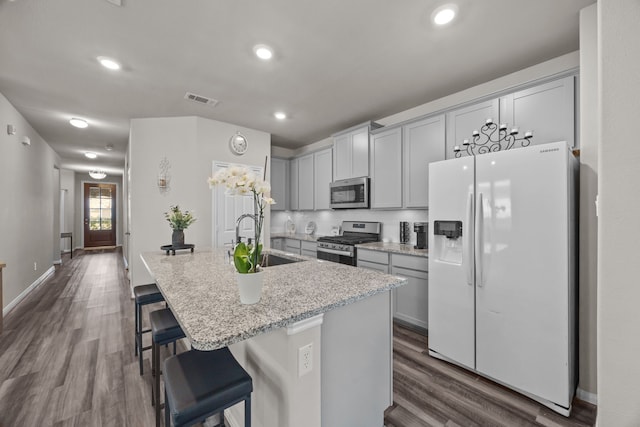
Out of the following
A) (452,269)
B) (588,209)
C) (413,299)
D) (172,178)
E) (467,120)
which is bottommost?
(413,299)

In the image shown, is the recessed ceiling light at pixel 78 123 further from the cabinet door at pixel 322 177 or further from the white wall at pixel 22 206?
the cabinet door at pixel 322 177

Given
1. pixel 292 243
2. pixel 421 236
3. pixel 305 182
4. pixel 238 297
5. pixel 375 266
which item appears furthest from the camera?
pixel 305 182

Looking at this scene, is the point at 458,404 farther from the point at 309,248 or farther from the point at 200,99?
the point at 200,99

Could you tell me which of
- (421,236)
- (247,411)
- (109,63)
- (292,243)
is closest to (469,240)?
(421,236)

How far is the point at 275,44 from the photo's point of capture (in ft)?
7.47

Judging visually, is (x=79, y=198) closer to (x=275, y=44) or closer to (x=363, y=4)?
(x=275, y=44)

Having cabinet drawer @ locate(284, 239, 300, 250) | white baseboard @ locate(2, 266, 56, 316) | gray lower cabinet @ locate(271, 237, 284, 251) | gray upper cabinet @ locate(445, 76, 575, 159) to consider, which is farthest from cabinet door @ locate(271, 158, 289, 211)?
white baseboard @ locate(2, 266, 56, 316)

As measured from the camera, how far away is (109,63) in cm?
256

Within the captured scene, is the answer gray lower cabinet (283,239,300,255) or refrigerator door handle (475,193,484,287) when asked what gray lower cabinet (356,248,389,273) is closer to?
refrigerator door handle (475,193,484,287)

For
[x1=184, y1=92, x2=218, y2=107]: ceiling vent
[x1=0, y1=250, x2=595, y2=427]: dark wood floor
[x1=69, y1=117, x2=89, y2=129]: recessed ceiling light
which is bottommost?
[x1=0, y1=250, x2=595, y2=427]: dark wood floor

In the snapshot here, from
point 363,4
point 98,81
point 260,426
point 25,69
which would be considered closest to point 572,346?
point 260,426

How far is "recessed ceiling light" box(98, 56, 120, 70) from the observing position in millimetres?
2496

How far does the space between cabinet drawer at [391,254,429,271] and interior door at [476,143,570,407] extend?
711 millimetres

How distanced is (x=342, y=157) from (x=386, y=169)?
0.90m
